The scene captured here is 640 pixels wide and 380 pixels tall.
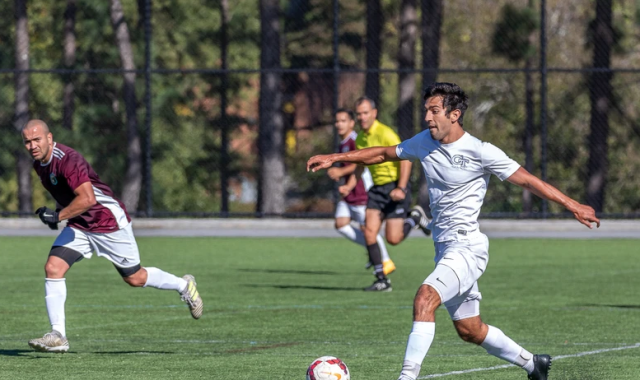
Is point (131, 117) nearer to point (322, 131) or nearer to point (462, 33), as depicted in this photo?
point (322, 131)

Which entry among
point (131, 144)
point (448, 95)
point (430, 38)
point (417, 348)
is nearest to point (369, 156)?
point (448, 95)

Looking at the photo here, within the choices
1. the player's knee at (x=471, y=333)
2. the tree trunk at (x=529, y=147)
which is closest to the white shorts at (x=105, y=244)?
the player's knee at (x=471, y=333)

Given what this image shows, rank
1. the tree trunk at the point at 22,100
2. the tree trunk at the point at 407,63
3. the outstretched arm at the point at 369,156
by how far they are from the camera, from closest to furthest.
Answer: the outstretched arm at the point at 369,156 → the tree trunk at the point at 407,63 → the tree trunk at the point at 22,100

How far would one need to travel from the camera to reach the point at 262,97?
3066cm

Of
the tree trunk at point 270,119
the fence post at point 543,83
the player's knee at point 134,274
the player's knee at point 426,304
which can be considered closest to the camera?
the player's knee at point 426,304

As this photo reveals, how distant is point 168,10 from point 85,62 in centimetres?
371

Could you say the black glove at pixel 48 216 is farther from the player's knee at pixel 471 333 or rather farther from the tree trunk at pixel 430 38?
the tree trunk at pixel 430 38

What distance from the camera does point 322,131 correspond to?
143ft

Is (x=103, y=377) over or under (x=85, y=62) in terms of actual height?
under

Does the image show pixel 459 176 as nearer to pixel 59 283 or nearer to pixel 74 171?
pixel 74 171

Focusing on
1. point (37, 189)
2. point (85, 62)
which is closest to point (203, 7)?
point (85, 62)

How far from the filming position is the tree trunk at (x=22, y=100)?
103ft

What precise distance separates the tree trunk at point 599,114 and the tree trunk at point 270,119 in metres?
7.24

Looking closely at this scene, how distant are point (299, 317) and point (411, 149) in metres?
4.81
